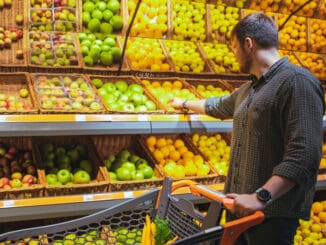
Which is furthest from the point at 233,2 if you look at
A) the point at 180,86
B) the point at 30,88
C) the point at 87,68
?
the point at 30,88

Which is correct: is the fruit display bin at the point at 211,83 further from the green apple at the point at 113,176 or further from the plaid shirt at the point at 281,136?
the plaid shirt at the point at 281,136

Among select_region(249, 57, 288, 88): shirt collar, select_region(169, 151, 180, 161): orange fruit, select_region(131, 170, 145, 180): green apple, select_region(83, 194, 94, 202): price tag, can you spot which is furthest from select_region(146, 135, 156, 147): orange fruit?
select_region(249, 57, 288, 88): shirt collar

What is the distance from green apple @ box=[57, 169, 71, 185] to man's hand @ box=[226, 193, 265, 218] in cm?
147

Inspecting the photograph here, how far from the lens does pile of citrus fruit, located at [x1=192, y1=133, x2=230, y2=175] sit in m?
3.46

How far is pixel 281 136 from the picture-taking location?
196 cm

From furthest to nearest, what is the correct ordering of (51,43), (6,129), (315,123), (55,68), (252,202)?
(51,43)
(55,68)
(6,129)
(315,123)
(252,202)

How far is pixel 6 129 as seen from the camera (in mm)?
2475

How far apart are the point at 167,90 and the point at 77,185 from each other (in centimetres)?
114

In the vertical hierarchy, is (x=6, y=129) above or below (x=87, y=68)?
below

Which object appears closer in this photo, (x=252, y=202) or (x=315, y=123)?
(x=252, y=202)

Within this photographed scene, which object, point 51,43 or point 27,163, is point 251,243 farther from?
point 51,43

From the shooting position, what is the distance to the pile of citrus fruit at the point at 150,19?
12.7 ft

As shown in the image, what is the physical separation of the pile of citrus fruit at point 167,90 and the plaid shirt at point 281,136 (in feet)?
3.76

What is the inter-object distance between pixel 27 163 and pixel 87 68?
868 mm
